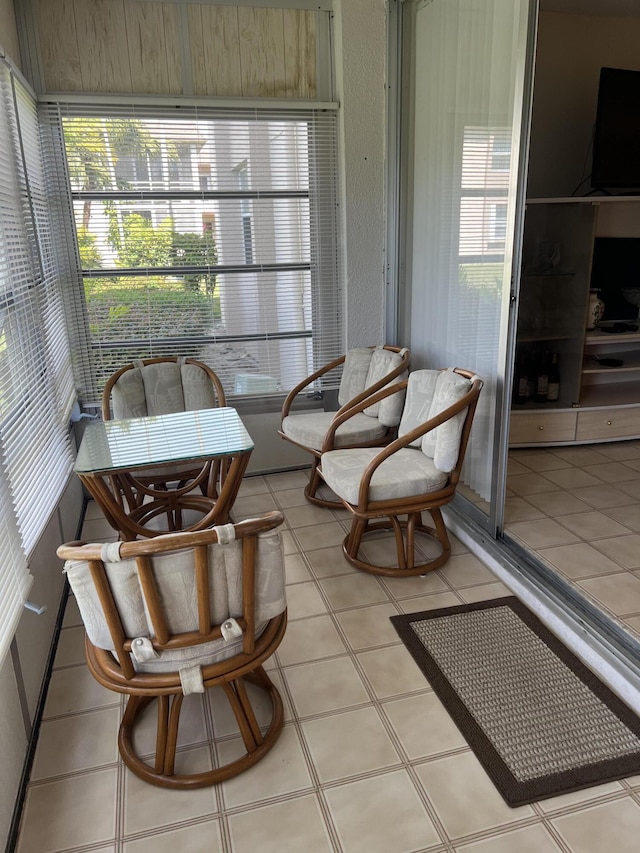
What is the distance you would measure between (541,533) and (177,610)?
6.43 feet

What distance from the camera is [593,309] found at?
394cm

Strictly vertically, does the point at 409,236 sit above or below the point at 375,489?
above

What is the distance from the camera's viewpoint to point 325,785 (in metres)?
1.66

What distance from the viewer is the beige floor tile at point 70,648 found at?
220cm

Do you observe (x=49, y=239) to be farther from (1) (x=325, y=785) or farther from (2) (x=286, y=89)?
(1) (x=325, y=785)

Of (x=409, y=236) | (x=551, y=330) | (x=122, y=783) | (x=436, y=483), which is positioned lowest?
(x=122, y=783)

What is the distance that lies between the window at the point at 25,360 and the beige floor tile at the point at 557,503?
229cm

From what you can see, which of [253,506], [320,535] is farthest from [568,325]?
[253,506]

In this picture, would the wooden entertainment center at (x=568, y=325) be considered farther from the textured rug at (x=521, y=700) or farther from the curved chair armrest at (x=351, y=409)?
the textured rug at (x=521, y=700)

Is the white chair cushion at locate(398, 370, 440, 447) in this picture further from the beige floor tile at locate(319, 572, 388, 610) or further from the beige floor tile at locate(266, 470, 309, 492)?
the beige floor tile at locate(266, 470, 309, 492)

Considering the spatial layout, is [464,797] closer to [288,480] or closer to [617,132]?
[288,480]

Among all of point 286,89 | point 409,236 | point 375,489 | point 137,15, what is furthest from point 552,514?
point 137,15

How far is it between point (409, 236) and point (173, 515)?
1970 mm

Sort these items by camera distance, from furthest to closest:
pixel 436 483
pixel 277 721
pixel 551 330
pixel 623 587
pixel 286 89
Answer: pixel 551 330, pixel 286 89, pixel 436 483, pixel 623 587, pixel 277 721
